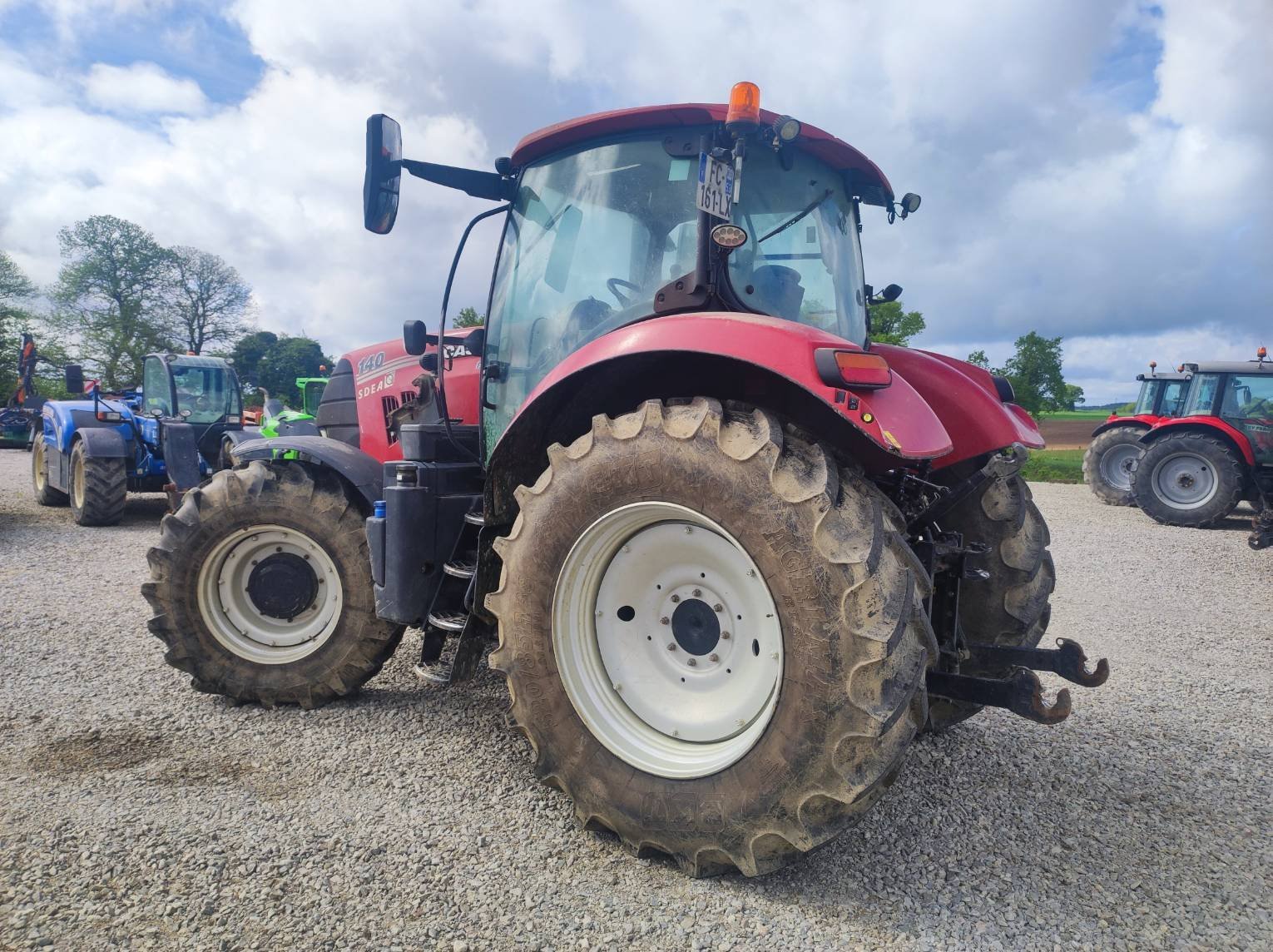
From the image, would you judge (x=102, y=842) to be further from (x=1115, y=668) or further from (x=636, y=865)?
(x=1115, y=668)

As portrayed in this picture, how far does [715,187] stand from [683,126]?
374mm

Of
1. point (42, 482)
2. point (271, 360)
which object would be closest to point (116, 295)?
point (271, 360)

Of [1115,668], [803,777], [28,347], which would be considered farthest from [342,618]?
[28,347]

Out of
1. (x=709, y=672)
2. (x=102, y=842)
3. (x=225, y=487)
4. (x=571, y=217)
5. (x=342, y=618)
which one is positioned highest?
(x=571, y=217)

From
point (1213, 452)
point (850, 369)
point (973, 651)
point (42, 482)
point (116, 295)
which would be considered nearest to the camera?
point (850, 369)

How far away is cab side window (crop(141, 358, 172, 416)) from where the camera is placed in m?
10.5

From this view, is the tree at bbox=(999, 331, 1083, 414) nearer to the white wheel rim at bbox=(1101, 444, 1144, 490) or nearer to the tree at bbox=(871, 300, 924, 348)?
the tree at bbox=(871, 300, 924, 348)

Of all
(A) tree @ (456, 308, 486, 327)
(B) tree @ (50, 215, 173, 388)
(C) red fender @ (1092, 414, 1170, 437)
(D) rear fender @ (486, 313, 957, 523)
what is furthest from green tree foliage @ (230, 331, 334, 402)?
(D) rear fender @ (486, 313, 957, 523)

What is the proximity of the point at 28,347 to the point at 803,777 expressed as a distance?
2209cm

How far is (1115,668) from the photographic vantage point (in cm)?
455

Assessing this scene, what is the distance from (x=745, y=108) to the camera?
240 centimetres

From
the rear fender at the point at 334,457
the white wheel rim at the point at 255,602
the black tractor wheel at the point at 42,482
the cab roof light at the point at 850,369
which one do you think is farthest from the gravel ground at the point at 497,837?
the black tractor wheel at the point at 42,482

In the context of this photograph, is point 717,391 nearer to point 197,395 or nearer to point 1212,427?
point 197,395

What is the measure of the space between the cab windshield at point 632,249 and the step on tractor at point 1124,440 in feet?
38.3
